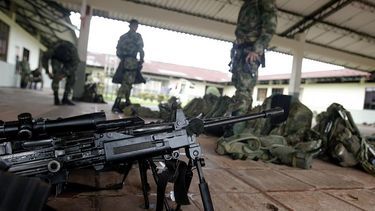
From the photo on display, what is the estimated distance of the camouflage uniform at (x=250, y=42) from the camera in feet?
13.1

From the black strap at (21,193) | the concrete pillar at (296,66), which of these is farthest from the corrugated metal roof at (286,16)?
the black strap at (21,193)

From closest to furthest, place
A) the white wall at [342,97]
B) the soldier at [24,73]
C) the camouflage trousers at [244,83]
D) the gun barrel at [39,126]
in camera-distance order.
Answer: the gun barrel at [39,126]
the camouflage trousers at [244,83]
the soldier at [24,73]
the white wall at [342,97]

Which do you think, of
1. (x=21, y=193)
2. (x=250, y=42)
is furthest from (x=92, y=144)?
(x=250, y=42)

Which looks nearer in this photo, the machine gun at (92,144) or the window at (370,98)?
the machine gun at (92,144)

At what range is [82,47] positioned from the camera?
9953 millimetres

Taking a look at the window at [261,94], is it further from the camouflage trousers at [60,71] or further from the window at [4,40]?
the camouflage trousers at [60,71]

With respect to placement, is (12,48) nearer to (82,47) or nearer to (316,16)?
(82,47)

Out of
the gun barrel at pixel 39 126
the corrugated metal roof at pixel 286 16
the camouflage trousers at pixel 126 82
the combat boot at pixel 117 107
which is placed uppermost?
the corrugated metal roof at pixel 286 16

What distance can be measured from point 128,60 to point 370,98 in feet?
47.5

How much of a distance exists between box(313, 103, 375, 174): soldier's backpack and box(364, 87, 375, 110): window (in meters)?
14.5

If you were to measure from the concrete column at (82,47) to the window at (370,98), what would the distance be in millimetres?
14061

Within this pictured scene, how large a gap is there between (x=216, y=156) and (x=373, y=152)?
164 cm

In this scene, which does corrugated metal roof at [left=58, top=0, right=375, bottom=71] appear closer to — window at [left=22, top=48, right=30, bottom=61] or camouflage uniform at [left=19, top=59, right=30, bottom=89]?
camouflage uniform at [left=19, top=59, right=30, bottom=89]

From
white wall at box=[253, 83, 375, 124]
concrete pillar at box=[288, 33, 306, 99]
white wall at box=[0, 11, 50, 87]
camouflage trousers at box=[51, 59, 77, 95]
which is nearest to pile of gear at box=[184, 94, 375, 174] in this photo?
camouflage trousers at box=[51, 59, 77, 95]
